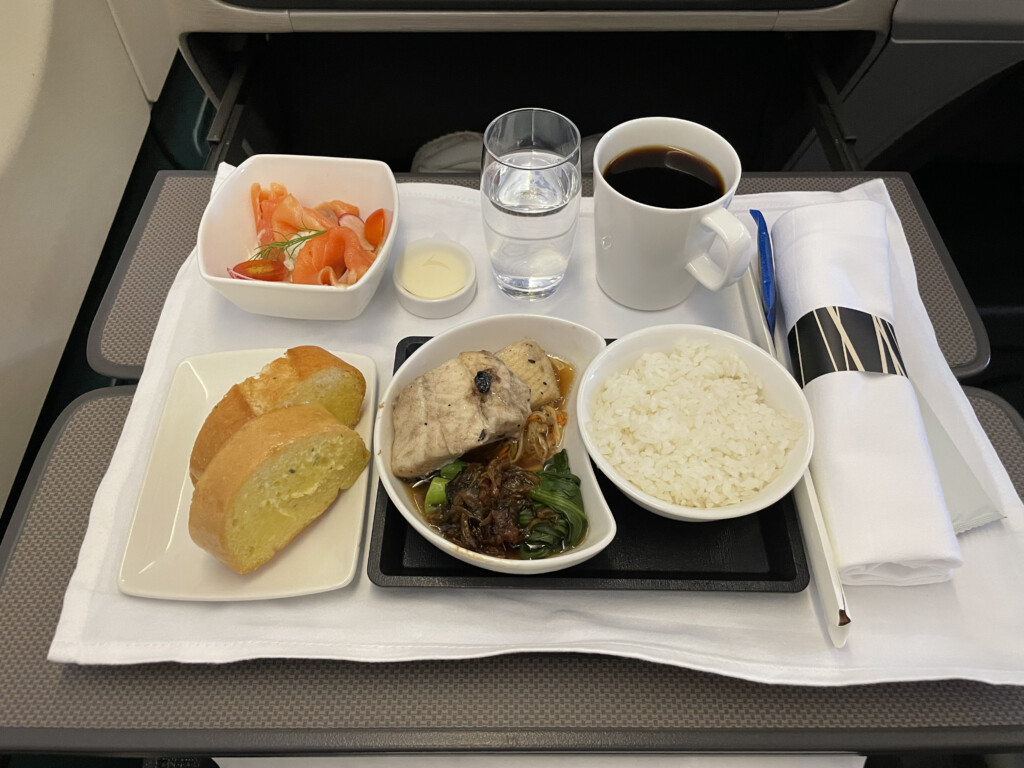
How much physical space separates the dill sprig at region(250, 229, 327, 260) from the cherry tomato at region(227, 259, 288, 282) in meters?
0.04

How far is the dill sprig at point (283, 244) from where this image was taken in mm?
1359

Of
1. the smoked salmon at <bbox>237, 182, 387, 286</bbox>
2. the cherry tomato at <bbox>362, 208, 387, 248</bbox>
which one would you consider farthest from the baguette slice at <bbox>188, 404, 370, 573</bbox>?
the cherry tomato at <bbox>362, 208, 387, 248</bbox>

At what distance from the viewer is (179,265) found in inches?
58.6

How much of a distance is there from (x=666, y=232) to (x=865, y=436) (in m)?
0.47

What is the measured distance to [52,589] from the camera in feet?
3.61

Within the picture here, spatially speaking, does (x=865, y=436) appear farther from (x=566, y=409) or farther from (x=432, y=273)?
(x=432, y=273)

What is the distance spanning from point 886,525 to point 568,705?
1.80 ft

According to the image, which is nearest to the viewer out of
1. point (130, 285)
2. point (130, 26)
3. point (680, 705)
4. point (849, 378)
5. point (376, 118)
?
point (680, 705)

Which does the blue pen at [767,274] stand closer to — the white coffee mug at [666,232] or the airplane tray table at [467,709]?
the white coffee mug at [666,232]

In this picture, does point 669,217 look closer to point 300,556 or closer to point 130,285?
point 300,556

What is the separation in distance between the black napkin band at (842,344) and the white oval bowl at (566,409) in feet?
1.22

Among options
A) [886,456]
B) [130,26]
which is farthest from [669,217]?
[130,26]

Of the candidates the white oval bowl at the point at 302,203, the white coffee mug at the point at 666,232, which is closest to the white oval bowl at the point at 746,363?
the white coffee mug at the point at 666,232

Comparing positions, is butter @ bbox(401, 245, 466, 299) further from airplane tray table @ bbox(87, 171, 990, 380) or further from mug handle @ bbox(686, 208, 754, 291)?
mug handle @ bbox(686, 208, 754, 291)
